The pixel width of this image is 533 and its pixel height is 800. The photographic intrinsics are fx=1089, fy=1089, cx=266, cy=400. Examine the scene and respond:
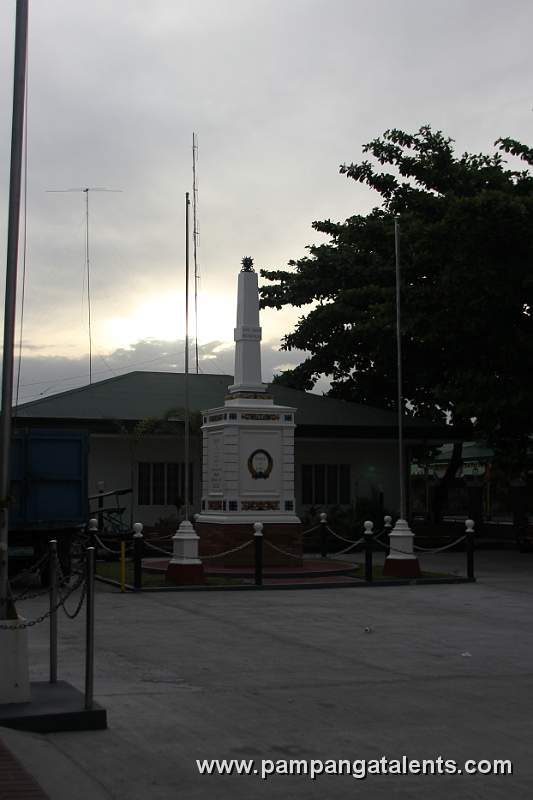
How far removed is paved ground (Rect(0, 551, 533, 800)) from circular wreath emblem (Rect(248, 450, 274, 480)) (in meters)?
6.72

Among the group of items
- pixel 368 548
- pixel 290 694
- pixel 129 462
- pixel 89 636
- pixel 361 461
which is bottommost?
pixel 290 694

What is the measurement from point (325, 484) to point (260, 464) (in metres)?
11.8

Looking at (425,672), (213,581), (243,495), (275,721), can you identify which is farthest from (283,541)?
(275,721)

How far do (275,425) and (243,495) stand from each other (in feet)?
5.88

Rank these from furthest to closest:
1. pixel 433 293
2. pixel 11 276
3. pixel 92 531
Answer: pixel 433 293 → pixel 92 531 → pixel 11 276

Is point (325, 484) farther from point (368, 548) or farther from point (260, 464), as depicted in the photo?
point (368, 548)

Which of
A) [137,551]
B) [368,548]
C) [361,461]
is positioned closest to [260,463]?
[368,548]

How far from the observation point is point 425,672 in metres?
11.6

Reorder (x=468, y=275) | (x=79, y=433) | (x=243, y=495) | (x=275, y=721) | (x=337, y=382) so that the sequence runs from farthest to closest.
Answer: (x=337, y=382), (x=468, y=275), (x=243, y=495), (x=79, y=433), (x=275, y=721)

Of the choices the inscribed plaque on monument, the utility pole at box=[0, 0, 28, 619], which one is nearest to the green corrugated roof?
the inscribed plaque on monument

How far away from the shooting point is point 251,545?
2497cm

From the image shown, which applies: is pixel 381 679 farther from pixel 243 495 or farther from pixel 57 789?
pixel 243 495

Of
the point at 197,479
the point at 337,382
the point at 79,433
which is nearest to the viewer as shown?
the point at 79,433

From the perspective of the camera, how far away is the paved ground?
7273 millimetres
